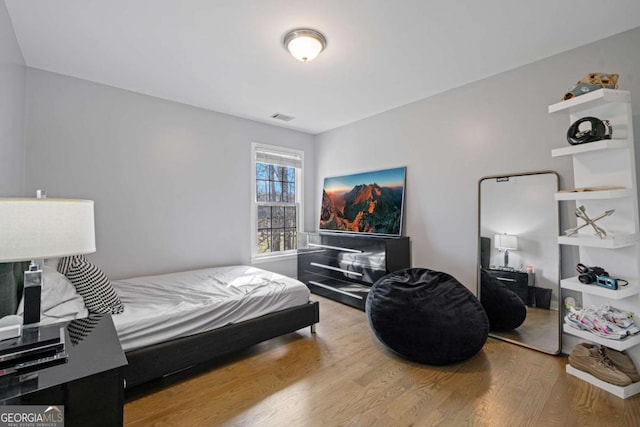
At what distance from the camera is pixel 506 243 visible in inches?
106

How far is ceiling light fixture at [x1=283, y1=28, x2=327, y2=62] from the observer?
2121 mm

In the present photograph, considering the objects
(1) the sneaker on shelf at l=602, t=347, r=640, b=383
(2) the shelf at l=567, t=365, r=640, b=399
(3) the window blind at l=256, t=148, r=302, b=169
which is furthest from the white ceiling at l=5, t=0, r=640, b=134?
(2) the shelf at l=567, t=365, r=640, b=399

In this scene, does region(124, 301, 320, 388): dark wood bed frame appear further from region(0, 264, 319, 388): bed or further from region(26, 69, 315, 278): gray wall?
region(26, 69, 315, 278): gray wall

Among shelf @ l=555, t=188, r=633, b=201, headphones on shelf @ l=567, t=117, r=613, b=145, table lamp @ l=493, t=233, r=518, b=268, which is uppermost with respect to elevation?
headphones on shelf @ l=567, t=117, r=613, b=145

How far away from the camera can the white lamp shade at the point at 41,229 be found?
3.15 ft

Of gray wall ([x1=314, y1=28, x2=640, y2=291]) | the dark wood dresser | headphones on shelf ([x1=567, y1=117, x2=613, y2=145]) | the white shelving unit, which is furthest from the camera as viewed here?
the dark wood dresser

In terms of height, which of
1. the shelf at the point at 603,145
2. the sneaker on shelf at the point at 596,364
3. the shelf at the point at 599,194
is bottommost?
the sneaker on shelf at the point at 596,364

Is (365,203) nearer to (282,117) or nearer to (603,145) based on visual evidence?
(282,117)

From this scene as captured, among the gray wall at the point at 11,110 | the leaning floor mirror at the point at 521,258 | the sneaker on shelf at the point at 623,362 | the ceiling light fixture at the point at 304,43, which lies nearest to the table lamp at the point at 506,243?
the leaning floor mirror at the point at 521,258

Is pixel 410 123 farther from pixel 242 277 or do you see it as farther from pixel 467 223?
pixel 242 277

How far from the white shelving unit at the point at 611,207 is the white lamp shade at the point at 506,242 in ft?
1.70

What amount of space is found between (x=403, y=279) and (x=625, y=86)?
89.8 inches

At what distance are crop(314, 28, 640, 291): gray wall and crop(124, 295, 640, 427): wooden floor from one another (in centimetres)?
98

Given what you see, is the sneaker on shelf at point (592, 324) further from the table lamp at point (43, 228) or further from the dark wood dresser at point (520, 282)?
the table lamp at point (43, 228)
